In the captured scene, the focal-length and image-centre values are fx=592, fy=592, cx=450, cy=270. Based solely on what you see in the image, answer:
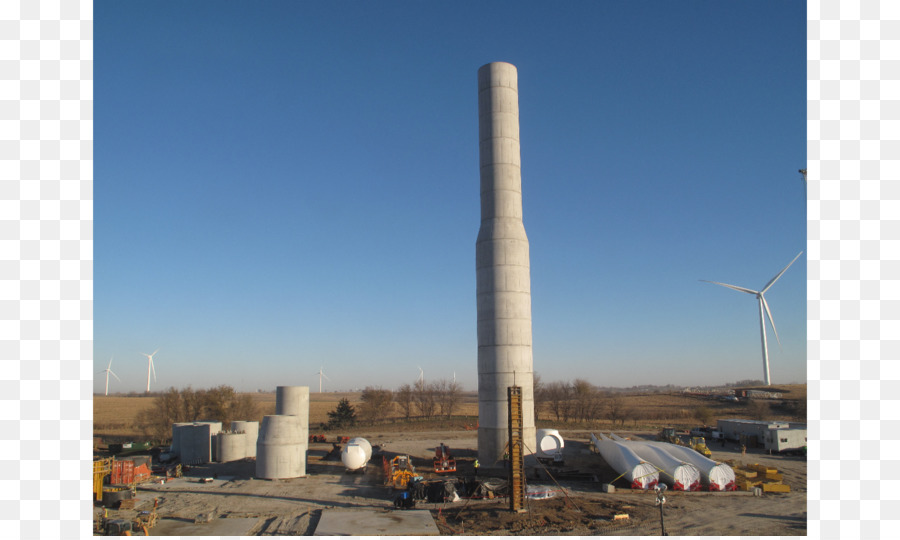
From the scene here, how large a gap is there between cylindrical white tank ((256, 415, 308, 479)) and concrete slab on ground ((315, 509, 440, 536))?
33.3 feet

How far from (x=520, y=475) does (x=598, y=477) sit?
1168 centimetres

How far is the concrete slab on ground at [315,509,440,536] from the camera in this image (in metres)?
24.6

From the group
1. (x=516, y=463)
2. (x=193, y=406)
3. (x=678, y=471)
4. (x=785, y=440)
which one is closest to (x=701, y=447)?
(x=785, y=440)

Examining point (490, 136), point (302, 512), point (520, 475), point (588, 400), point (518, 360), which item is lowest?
point (588, 400)

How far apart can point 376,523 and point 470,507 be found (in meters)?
5.06

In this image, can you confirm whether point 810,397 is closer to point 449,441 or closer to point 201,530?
point 201,530

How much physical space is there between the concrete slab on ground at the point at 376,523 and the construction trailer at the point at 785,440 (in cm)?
3433

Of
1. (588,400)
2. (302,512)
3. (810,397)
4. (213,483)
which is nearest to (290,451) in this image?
(213,483)

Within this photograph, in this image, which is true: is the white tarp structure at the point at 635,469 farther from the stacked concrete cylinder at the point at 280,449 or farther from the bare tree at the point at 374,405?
the bare tree at the point at 374,405

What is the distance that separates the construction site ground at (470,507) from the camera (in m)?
25.2

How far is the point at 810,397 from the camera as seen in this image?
15.8 m

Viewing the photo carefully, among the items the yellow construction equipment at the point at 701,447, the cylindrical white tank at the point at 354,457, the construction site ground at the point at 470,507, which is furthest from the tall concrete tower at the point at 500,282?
the yellow construction equipment at the point at 701,447

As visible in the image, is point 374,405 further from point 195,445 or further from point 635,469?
point 635,469

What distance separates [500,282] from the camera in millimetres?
39906
